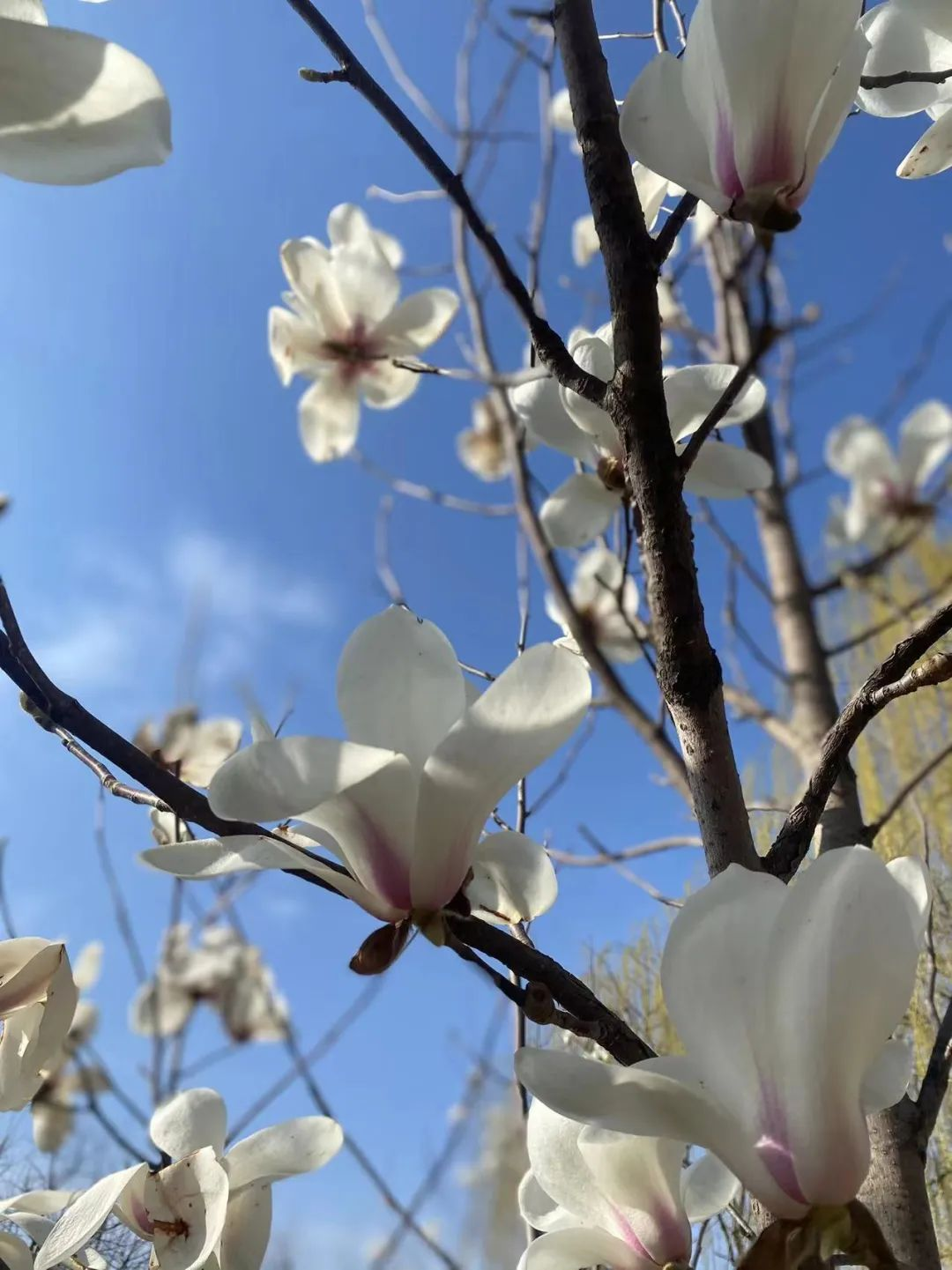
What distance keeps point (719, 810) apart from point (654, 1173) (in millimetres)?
125

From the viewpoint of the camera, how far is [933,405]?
1.44 metres

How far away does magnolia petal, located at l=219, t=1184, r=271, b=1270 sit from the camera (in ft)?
1.36

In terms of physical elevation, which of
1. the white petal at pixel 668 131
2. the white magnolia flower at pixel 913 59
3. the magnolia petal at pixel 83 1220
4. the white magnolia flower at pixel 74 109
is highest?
the white magnolia flower at pixel 913 59

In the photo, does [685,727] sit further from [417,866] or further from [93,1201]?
[93,1201]

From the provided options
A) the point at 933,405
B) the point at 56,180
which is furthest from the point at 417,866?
the point at 933,405

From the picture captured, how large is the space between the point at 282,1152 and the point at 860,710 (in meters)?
0.32

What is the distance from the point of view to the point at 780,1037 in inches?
9.2

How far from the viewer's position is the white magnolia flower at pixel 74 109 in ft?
0.77

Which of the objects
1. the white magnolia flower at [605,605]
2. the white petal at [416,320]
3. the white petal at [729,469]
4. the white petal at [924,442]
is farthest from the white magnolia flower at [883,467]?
the white petal at [729,469]

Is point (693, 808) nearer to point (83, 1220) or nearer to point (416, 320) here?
point (83, 1220)

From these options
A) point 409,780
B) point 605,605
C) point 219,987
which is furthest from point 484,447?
point 409,780

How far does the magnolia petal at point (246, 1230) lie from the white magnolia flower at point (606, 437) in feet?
1.26

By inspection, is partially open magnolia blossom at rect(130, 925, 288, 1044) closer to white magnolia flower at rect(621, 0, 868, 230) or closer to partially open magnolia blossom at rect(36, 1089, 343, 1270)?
partially open magnolia blossom at rect(36, 1089, 343, 1270)

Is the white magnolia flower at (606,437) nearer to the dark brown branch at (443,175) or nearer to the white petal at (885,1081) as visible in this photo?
the dark brown branch at (443,175)
